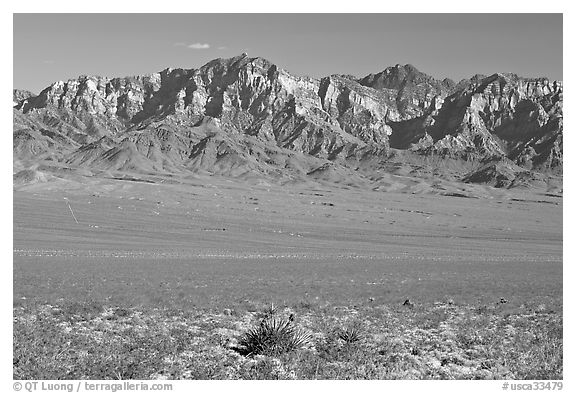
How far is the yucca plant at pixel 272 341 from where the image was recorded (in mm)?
15156

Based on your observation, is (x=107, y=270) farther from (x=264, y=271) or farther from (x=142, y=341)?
(x=142, y=341)

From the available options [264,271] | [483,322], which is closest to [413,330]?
[483,322]

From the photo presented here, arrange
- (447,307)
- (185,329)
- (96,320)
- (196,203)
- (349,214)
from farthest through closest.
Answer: (196,203)
(349,214)
(447,307)
(96,320)
(185,329)

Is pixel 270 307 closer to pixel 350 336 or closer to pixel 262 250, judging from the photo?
pixel 350 336

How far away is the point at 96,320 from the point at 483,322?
43.5 feet

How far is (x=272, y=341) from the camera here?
15305 mm

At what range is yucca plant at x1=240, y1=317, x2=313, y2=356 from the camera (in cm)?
1516

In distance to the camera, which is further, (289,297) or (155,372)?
(289,297)

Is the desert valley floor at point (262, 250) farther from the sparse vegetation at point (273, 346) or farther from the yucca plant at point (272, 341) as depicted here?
the yucca plant at point (272, 341)
